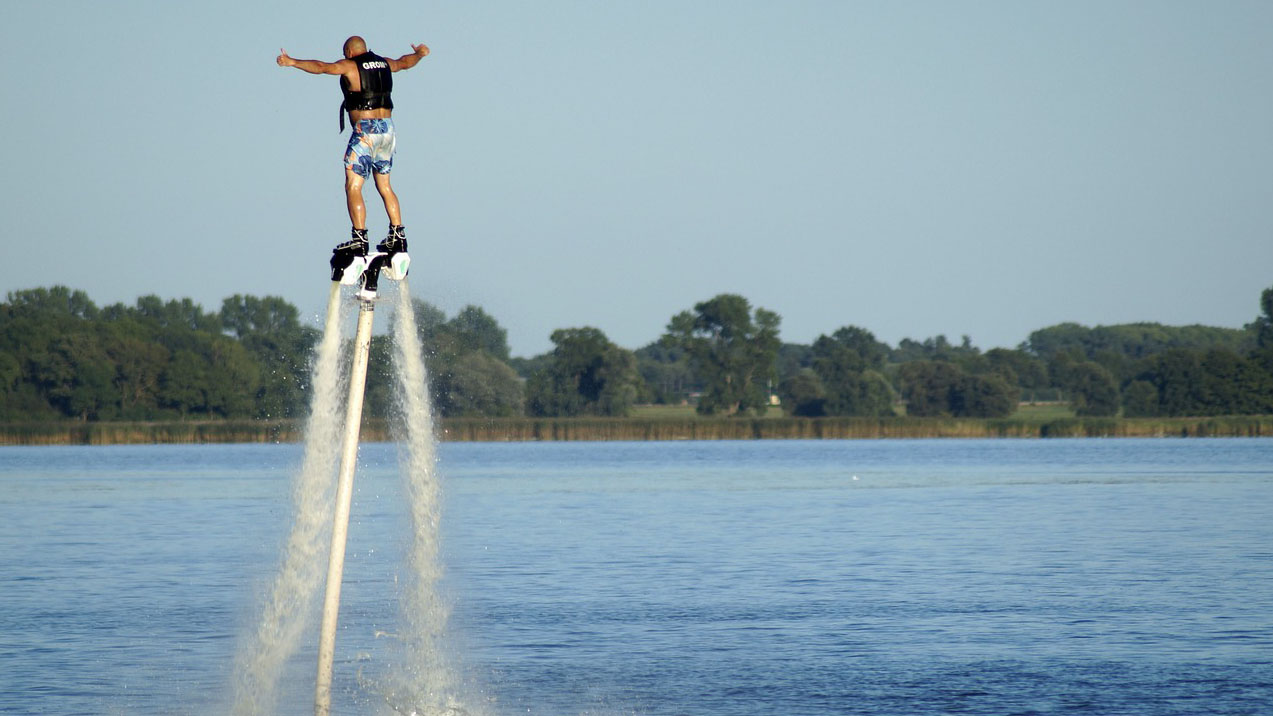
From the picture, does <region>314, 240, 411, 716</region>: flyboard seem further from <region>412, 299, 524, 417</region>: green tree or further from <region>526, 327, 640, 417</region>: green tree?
<region>526, 327, 640, 417</region>: green tree

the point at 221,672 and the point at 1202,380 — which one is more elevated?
the point at 1202,380

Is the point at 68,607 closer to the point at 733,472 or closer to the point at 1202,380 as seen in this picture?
the point at 733,472

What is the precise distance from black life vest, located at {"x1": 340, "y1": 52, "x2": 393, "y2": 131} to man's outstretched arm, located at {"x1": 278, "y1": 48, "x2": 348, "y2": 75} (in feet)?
0.53

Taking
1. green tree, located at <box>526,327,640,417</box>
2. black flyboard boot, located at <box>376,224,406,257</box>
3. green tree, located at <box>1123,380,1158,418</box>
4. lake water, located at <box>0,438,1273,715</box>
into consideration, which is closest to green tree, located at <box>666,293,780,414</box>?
green tree, located at <box>526,327,640,417</box>

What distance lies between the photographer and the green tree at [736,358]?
7736 inches

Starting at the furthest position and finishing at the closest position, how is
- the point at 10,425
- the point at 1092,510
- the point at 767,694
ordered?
the point at 10,425 → the point at 1092,510 → the point at 767,694

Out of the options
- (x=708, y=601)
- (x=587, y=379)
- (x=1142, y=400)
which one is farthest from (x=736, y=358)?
(x=708, y=601)

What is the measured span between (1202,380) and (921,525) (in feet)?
466

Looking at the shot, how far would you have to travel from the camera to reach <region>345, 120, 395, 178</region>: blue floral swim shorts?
13555 mm

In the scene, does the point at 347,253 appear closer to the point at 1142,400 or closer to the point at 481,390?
the point at 481,390

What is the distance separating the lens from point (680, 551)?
42344 mm

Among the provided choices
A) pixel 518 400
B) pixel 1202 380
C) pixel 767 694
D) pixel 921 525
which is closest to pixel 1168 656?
pixel 767 694

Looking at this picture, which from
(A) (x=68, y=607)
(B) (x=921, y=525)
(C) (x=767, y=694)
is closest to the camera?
(C) (x=767, y=694)

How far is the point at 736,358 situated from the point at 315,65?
7280 inches
